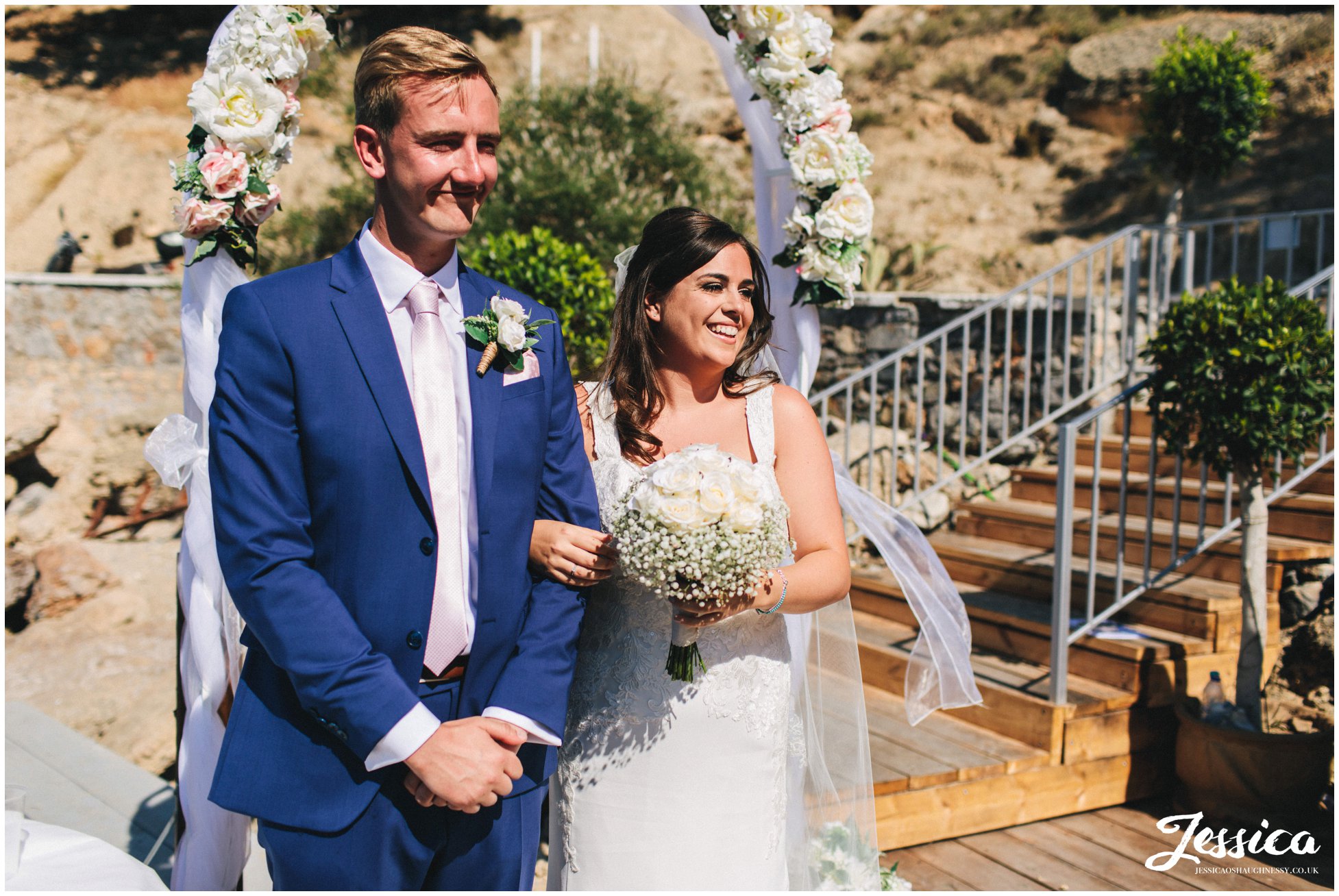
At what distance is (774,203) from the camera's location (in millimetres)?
3559

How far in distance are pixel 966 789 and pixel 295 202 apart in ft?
48.2

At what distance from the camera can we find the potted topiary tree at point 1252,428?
4.03 metres

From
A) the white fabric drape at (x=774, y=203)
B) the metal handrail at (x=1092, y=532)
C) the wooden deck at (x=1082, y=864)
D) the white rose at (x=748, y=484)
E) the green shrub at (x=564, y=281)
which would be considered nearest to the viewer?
the white rose at (x=748, y=484)

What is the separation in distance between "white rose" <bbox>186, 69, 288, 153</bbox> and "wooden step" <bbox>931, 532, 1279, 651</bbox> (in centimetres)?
432

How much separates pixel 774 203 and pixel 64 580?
7.18 m

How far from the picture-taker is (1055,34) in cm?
1805

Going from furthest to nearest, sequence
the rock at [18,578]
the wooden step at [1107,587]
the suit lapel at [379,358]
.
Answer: the rock at [18,578], the wooden step at [1107,587], the suit lapel at [379,358]

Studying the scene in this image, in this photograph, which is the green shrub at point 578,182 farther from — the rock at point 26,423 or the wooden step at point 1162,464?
the wooden step at point 1162,464

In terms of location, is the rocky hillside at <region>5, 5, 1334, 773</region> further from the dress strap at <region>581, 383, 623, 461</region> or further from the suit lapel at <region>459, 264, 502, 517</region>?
the suit lapel at <region>459, 264, 502, 517</region>

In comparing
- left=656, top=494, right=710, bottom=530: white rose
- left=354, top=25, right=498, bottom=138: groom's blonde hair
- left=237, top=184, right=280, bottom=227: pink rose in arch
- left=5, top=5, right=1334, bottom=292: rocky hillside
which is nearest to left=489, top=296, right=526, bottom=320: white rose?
left=354, top=25, right=498, bottom=138: groom's blonde hair

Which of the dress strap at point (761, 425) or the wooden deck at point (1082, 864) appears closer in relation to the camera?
the dress strap at point (761, 425)

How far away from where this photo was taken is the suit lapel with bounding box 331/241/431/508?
1.81 m

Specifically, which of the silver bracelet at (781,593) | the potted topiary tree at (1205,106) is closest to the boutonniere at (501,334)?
the silver bracelet at (781,593)

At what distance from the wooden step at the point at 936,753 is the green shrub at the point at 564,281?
106 inches
